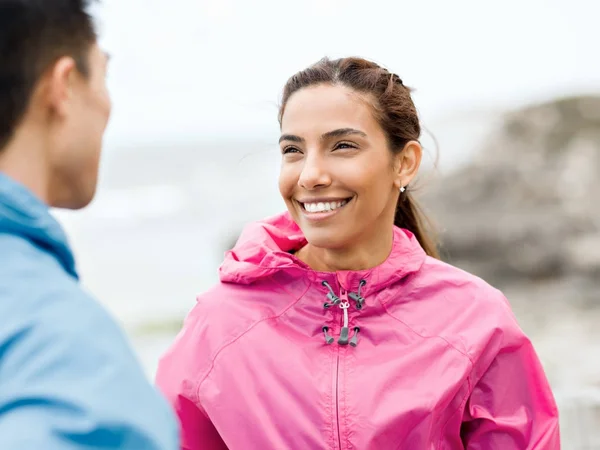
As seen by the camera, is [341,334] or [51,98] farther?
[341,334]

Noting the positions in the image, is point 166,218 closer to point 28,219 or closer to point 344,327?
point 344,327

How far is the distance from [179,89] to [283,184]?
3331 cm

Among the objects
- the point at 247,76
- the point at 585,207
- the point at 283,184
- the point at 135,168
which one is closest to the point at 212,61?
the point at 247,76

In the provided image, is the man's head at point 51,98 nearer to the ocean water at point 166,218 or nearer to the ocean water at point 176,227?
the ocean water at point 176,227

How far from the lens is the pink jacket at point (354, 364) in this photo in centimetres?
229

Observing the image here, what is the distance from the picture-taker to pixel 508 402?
2.38 m

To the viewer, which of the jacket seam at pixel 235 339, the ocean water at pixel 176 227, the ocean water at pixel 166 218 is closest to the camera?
the jacket seam at pixel 235 339

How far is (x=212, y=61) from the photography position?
33312mm

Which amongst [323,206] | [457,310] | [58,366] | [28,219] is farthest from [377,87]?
[58,366]

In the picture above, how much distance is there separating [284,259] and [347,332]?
0.27 m

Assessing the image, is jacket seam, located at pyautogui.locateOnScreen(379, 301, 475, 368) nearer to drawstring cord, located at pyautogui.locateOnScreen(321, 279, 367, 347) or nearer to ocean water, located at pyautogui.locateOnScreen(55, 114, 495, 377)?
drawstring cord, located at pyautogui.locateOnScreen(321, 279, 367, 347)

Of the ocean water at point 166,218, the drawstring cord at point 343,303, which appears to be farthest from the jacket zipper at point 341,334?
the ocean water at point 166,218

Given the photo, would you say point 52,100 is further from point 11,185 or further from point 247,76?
point 247,76

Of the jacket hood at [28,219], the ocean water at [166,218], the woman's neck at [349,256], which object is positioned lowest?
the ocean water at [166,218]
